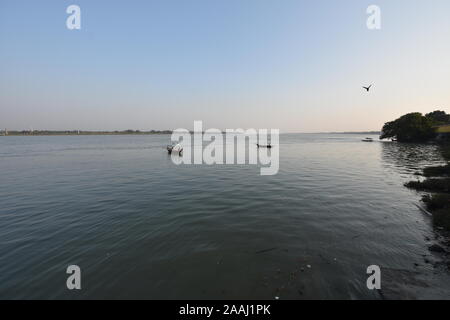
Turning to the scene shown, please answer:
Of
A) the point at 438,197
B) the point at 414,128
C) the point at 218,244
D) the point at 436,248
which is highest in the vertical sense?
the point at 414,128

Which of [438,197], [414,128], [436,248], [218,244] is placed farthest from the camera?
[414,128]

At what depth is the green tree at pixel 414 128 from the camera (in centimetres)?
7875

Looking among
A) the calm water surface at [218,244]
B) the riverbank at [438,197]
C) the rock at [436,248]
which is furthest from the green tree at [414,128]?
the rock at [436,248]

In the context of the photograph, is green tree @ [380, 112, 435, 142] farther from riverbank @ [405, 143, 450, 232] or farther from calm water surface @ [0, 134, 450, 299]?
calm water surface @ [0, 134, 450, 299]

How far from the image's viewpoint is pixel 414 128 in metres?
80.7

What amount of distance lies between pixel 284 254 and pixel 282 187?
1110 cm

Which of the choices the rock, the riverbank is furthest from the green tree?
the rock

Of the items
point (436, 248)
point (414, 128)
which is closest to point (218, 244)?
point (436, 248)

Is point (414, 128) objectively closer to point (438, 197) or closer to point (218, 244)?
point (438, 197)

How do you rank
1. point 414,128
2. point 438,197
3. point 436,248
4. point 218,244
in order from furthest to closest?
point 414,128
point 438,197
point 218,244
point 436,248

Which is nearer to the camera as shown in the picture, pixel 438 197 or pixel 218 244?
pixel 218 244

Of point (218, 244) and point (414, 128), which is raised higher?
point (414, 128)

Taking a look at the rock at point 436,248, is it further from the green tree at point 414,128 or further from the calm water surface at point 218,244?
the green tree at point 414,128
